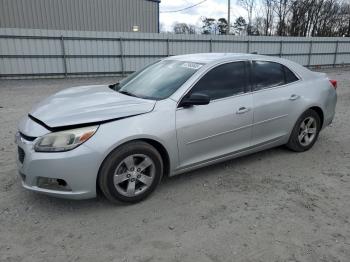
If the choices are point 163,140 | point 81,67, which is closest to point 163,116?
point 163,140

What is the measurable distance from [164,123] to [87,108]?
2.77 feet

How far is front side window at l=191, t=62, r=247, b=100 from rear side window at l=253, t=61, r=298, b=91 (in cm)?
22

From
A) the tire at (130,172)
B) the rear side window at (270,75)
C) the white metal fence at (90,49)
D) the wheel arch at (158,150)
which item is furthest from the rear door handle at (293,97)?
the white metal fence at (90,49)

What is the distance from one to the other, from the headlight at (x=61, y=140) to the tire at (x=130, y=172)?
0.33 metres

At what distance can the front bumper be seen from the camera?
2.99m

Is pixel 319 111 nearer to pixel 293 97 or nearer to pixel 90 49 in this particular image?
pixel 293 97

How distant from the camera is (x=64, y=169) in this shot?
2992mm

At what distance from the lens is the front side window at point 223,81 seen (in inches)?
152

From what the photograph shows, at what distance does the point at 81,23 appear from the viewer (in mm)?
21500

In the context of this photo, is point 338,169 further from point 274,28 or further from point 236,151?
point 274,28

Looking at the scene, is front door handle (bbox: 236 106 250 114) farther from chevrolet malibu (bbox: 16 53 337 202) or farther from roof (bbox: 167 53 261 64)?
roof (bbox: 167 53 261 64)

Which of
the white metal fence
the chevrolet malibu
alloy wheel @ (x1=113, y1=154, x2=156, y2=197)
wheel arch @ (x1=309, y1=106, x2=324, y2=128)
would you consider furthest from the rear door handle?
the white metal fence

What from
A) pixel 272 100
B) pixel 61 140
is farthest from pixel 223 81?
pixel 61 140

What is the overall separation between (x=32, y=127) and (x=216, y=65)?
90.5 inches
